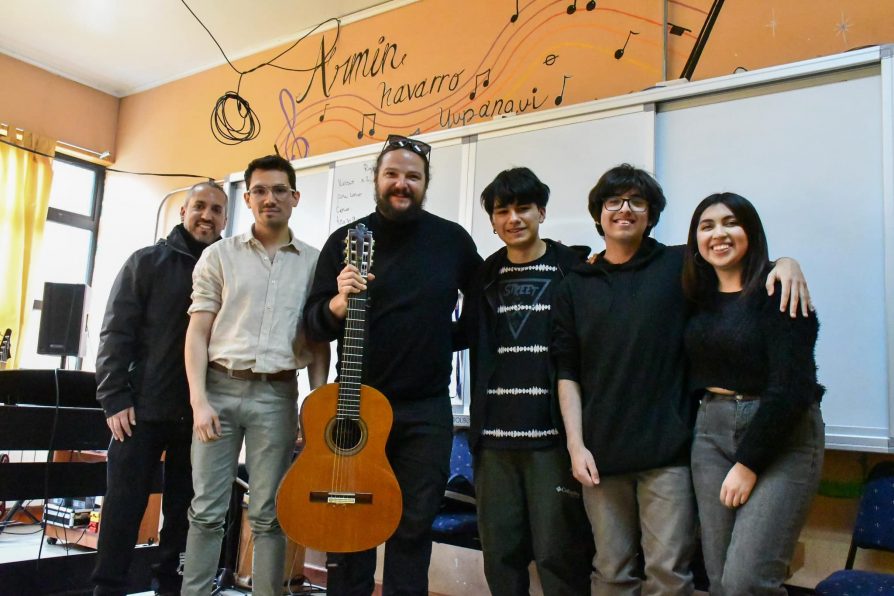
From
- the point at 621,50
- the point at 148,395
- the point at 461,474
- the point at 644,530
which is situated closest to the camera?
the point at 644,530

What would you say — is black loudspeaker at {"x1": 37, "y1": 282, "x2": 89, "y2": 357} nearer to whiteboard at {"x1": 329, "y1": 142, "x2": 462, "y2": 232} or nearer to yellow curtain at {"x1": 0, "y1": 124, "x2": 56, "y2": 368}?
yellow curtain at {"x1": 0, "y1": 124, "x2": 56, "y2": 368}

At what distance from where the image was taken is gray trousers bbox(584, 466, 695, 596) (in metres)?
1.66

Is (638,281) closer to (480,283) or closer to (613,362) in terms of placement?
(613,362)

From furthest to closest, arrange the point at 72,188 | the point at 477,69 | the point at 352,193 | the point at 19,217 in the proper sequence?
the point at 72,188 → the point at 19,217 → the point at 352,193 → the point at 477,69

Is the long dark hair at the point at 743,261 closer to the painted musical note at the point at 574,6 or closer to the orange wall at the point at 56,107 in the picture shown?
the painted musical note at the point at 574,6

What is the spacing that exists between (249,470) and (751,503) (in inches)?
56.3

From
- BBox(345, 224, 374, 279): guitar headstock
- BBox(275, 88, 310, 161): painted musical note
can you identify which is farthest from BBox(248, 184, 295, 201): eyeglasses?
BBox(275, 88, 310, 161): painted musical note

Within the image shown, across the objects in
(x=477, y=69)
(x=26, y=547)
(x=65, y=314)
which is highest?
(x=477, y=69)

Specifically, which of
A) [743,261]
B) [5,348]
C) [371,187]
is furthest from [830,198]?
[5,348]

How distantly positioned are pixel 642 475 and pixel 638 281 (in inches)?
19.8

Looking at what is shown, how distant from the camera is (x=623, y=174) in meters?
1.92

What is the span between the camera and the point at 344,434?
76.4 inches

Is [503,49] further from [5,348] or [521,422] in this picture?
[5,348]

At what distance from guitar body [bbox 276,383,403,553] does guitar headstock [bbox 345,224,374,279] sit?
36 cm
